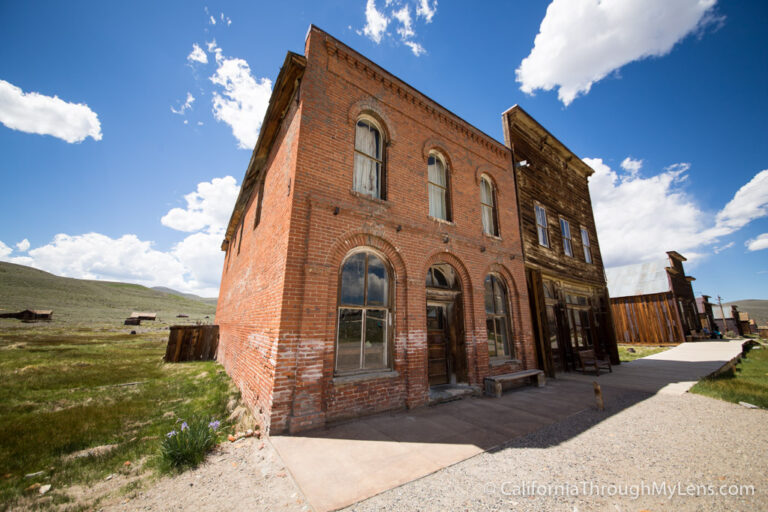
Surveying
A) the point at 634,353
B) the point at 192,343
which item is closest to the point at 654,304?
the point at 634,353

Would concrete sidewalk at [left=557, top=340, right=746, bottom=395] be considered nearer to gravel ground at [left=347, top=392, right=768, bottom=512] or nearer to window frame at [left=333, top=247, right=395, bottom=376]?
gravel ground at [left=347, top=392, right=768, bottom=512]

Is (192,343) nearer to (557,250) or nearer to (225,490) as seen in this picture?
(225,490)

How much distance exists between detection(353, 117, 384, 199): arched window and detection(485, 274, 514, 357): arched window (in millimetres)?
4635

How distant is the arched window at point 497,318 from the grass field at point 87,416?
7.09 m

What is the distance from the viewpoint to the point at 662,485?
3.07 meters

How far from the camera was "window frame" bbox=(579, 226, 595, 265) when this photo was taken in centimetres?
1357

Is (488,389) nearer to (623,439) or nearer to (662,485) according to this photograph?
(623,439)

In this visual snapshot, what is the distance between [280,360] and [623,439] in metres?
5.46

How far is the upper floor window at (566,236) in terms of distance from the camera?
12497 millimetres

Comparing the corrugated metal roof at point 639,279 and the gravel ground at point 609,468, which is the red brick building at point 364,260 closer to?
the gravel ground at point 609,468

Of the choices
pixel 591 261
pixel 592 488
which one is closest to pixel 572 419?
pixel 592 488

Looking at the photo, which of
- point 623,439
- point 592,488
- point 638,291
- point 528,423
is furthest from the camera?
point 638,291

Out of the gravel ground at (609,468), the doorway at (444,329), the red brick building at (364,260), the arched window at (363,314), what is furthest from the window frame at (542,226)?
the arched window at (363,314)

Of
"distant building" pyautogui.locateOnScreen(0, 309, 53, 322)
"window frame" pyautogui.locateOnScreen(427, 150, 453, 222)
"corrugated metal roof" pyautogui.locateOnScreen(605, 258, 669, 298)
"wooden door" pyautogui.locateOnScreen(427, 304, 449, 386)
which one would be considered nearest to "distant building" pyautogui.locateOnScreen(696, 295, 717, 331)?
"corrugated metal roof" pyautogui.locateOnScreen(605, 258, 669, 298)
